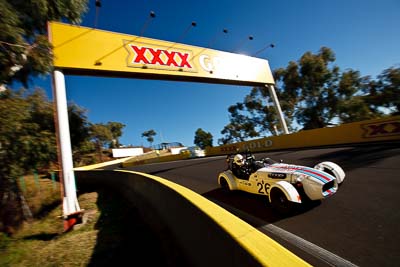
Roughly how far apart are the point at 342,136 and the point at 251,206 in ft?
34.2

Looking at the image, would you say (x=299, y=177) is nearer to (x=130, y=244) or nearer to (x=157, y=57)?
(x=130, y=244)

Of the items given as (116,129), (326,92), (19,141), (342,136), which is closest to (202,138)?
(116,129)

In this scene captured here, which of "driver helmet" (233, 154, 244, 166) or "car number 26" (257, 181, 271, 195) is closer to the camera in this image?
"car number 26" (257, 181, 271, 195)

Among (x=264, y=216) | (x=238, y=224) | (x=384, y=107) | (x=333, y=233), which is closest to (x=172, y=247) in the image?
(x=264, y=216)

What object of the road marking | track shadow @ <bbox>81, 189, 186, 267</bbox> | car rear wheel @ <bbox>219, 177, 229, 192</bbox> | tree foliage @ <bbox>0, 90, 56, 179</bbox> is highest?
tree foliage @ <bbox>0, 90, 56, 179</bbox>

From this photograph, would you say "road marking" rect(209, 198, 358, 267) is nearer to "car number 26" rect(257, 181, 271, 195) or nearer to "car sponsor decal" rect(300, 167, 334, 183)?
"car number 26" rect(257, 181, 271, 195)

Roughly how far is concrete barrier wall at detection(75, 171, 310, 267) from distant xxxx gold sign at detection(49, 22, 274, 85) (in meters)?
7.51

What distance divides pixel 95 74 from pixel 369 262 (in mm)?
12005

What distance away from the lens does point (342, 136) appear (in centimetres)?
1162

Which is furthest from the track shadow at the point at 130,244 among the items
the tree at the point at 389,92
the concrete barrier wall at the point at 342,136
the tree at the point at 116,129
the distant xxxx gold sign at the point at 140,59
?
the tree at the point at 116,129

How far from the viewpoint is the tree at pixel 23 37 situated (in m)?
4.98

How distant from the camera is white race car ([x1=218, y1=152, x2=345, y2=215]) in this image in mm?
3465

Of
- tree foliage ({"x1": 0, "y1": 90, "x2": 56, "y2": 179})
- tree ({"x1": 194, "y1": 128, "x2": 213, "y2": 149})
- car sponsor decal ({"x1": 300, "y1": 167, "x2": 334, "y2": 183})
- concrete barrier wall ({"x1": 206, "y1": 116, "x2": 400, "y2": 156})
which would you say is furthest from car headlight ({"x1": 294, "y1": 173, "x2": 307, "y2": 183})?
tree ({"x1": 194, "y1": 128, "x2": 213, "y2": 149})

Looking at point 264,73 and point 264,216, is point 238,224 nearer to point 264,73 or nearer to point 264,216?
point 264,216
